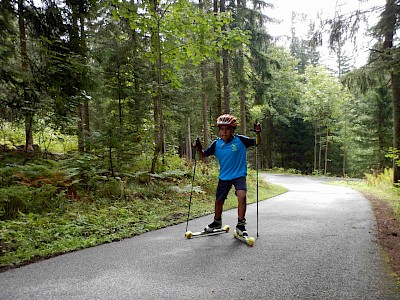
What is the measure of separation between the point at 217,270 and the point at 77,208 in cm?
416

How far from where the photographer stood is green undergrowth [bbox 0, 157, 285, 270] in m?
4.60

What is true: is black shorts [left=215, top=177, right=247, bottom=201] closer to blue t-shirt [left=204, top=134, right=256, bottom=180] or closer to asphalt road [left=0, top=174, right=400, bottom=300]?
blue t-shirt [left=204, top=134, right=256, bottom=180]

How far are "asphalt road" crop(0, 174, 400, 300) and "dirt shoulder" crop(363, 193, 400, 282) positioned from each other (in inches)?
5.0

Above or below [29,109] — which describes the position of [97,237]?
below

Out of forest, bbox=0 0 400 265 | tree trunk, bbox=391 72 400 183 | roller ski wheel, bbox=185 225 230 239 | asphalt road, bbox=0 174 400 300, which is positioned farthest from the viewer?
tree trunk, bbox=391 72 400 183

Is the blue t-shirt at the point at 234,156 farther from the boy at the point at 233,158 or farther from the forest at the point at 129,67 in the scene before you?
the forest at the point at 129,67

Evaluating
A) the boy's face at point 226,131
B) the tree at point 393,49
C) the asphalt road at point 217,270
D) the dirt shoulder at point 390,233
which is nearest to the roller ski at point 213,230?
the asphalt road at point 217,270

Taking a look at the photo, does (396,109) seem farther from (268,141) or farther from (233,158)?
(268,141)

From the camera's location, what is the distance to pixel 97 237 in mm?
4988

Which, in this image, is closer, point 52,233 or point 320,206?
point 52,233

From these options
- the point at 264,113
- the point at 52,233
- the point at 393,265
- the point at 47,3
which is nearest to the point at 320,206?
the point at 393,265

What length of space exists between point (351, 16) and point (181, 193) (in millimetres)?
8941

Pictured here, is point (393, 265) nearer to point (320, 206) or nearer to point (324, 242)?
point (324, 242)

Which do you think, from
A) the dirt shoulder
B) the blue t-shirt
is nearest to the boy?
the blue t-shirt
